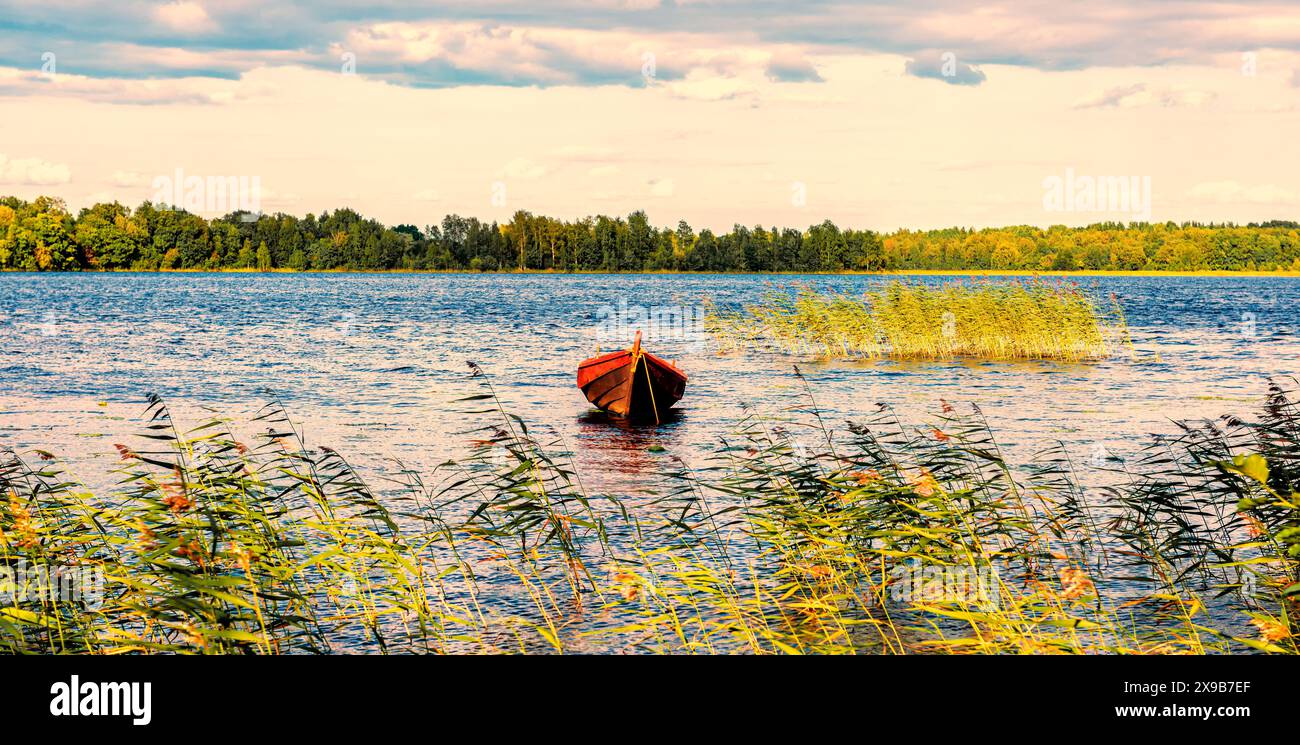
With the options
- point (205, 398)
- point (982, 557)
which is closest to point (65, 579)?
point (982, 557)

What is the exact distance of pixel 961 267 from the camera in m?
186

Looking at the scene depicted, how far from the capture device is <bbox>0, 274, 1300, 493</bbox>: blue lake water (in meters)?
24.8

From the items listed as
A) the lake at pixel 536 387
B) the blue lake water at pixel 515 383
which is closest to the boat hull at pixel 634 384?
the lake at pixel 536 387

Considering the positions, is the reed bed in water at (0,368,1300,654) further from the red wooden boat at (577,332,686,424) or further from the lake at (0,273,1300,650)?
the red wooden boat at (577,332,686,424)

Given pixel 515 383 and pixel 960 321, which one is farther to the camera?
pixel 960 321

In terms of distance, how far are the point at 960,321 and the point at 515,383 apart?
17.0m

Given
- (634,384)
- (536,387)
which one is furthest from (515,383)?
(634,384)

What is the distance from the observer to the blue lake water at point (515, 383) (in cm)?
2481

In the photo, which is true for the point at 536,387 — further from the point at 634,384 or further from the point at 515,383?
the point at 634,384

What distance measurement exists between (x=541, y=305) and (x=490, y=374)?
6237cm

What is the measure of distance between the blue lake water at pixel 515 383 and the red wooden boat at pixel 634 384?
990 mm

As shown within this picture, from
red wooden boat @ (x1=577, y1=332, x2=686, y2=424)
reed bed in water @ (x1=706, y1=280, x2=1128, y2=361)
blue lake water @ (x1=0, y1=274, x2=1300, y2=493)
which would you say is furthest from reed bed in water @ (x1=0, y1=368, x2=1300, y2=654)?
reed bed in water @ (x1=706, y1=280, x2=1128, y2=361)

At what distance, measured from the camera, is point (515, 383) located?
125 ft
